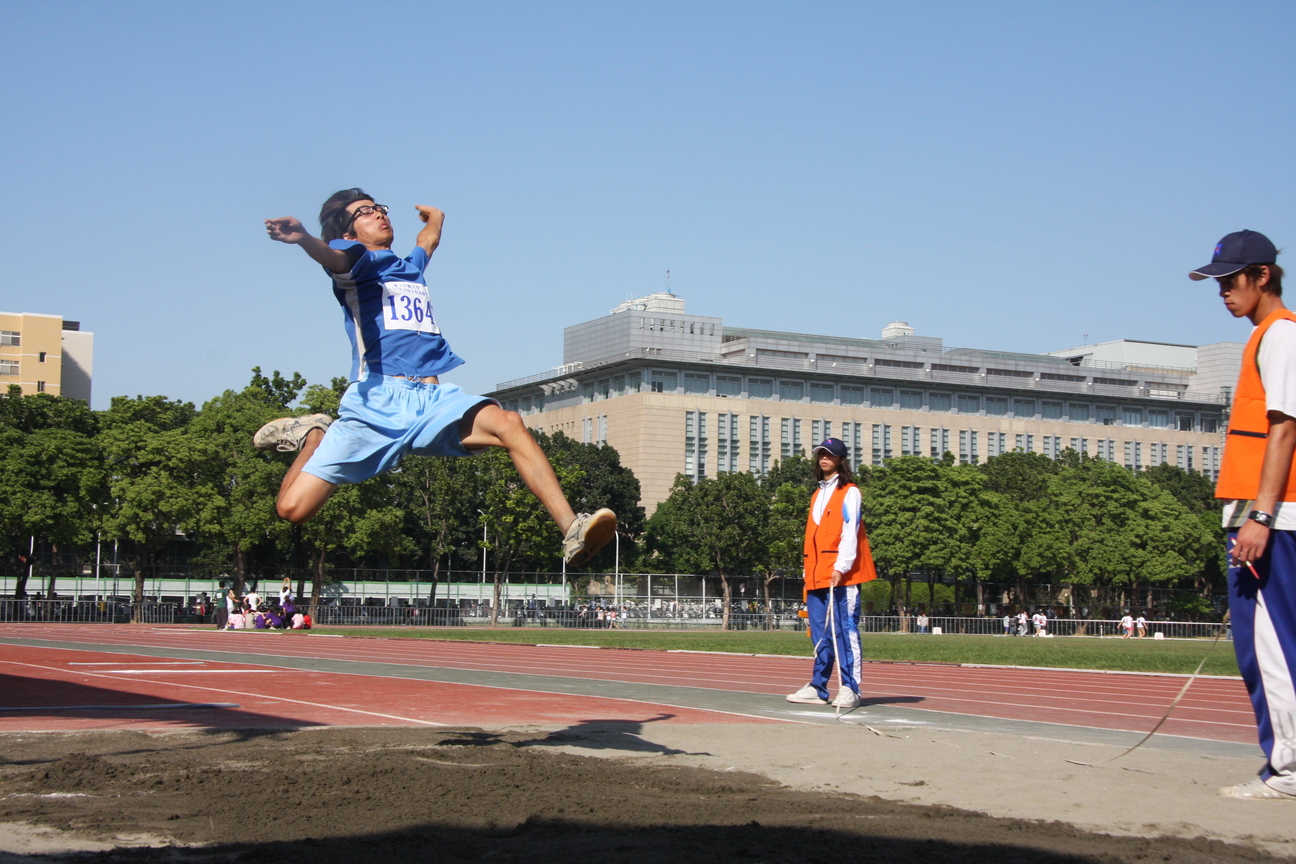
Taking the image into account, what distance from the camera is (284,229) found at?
6082mm

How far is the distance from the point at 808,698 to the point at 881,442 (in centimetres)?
9139

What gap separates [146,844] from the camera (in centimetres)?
404

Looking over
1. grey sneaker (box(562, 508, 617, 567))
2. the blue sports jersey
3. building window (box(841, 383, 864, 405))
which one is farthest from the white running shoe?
building window (box(841, 383, 864, 405))

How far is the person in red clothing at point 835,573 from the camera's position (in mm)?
9648

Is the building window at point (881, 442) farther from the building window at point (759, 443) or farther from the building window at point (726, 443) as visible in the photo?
the building window at point (726, 443)

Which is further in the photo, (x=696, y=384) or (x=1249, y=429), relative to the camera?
(x=696, y=384)

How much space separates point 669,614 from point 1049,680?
4500 centimetres

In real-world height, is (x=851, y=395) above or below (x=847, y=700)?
above

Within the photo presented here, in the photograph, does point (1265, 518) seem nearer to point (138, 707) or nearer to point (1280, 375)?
point (1280, 375)

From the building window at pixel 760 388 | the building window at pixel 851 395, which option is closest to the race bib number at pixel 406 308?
the building window at pixel 760 388

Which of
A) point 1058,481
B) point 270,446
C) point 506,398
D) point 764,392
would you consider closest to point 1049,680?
point 270,446

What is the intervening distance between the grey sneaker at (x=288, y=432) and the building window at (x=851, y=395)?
307 feet

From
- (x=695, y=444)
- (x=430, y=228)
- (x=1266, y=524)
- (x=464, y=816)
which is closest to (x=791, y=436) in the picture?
(x=695, y=444)

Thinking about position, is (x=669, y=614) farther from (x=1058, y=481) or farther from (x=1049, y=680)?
(x=1049, y=680)
